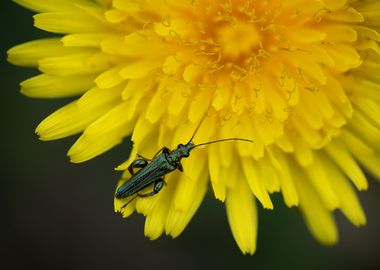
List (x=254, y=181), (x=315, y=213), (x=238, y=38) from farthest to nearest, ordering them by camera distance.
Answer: (x=315, y=213), (x=254, y=181), (x=238, y=38)

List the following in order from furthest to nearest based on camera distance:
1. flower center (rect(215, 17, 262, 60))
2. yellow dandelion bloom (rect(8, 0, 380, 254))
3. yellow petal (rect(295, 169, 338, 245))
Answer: yellow petal (rect(295, 169, 338, 245)) < flower center (rect(215, 17, 262, 60)) < yellow dandelion bloom (rect(8, 0, 380, 254))

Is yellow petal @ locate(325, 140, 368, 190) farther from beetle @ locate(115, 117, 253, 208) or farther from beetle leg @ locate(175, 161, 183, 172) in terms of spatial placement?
beetle leg @ locate(175, 161, 183, 172)

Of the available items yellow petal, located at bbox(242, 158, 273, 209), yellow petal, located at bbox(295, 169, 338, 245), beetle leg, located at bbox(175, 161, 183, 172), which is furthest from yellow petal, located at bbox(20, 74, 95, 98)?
yellow petal, located at bbox(295, 169, 338, 245)

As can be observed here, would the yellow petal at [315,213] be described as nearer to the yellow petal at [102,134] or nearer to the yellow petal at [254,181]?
the yellow petal at [254,181]

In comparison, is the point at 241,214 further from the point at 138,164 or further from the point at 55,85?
the point at 55,85

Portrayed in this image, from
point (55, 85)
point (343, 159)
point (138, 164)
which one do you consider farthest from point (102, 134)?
point (343, 159)

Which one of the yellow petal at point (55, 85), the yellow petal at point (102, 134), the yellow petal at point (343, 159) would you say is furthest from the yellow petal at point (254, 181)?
the yellow petal at point (55, 85)
